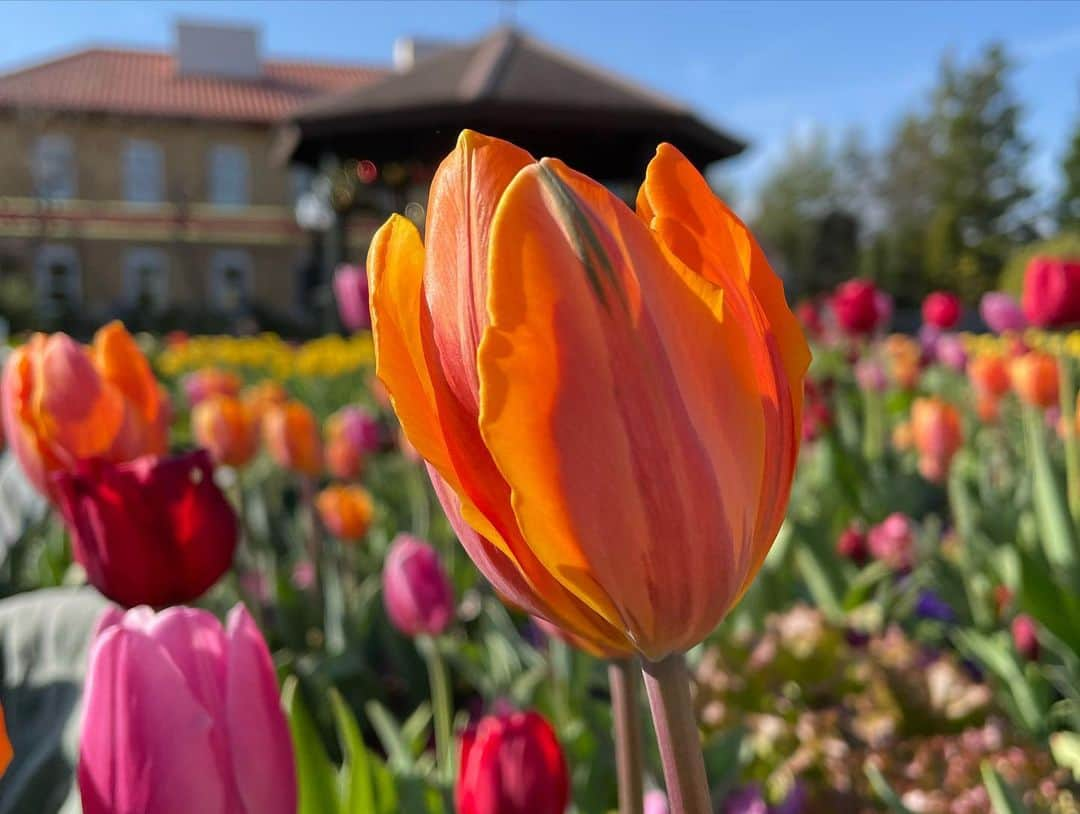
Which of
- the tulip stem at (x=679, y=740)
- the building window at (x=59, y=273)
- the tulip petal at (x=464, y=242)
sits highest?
the tulip petal at (x=464, y=242)

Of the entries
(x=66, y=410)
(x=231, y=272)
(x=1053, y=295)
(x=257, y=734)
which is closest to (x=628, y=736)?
(x=257, y=734)

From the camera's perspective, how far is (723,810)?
963mm

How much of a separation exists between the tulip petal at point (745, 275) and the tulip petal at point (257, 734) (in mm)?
185

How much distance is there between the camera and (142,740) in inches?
14.3

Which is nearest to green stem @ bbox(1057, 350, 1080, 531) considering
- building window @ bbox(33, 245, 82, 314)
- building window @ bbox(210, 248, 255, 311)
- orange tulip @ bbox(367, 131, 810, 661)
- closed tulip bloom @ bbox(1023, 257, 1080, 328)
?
closed tulip bloom @ bbox(1023, 257, 1080, 328)

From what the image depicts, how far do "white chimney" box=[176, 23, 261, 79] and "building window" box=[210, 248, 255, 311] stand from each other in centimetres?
469

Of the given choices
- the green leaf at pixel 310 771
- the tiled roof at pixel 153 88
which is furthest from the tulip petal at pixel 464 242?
the tiled roof at pixel 153 88

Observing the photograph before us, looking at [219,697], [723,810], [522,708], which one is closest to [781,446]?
[219,697]

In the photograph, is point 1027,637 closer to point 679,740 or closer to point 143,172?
point 679,740

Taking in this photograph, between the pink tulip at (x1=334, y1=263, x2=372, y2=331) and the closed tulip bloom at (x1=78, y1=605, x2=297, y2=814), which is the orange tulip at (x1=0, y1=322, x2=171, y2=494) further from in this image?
the pink tulip at (x1=334, y1=263, x2=372, y2=331)

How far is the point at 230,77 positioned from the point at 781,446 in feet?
85.9

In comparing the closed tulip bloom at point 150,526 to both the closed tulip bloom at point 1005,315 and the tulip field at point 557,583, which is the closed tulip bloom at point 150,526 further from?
the closed tulip bloom at point 1005,315

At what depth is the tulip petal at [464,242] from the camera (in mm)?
312

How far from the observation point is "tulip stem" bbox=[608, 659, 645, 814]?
54cm
